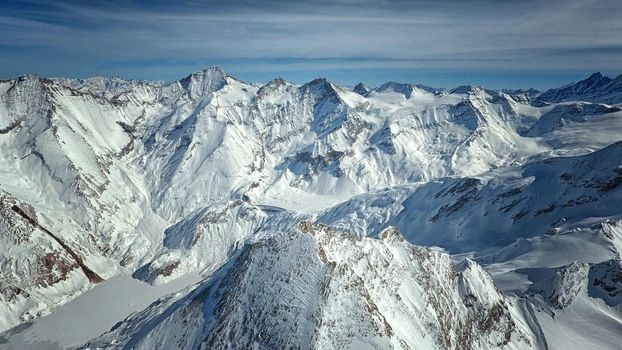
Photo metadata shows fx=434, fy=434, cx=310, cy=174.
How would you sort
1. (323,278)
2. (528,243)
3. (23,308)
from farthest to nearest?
(23,308)
(528,243)
(323,278)

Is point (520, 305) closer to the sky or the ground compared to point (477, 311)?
closer to the ground

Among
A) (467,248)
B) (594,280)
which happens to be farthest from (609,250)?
(467,248)

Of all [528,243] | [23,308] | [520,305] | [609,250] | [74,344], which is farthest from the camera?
[23,308]

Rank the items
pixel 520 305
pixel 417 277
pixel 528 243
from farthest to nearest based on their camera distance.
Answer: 1. pixel 528 243
2. pixel 520 305
3. pixel 417 277

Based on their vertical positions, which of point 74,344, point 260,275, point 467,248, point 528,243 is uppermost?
point 260,275

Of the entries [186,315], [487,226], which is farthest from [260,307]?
[487,226]

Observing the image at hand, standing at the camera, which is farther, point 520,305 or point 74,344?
point 74,344

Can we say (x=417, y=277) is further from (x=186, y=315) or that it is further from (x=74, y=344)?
(x=74, y=344)

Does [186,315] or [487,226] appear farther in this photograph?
[487,226]

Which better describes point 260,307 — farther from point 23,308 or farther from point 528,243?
point 23,308
